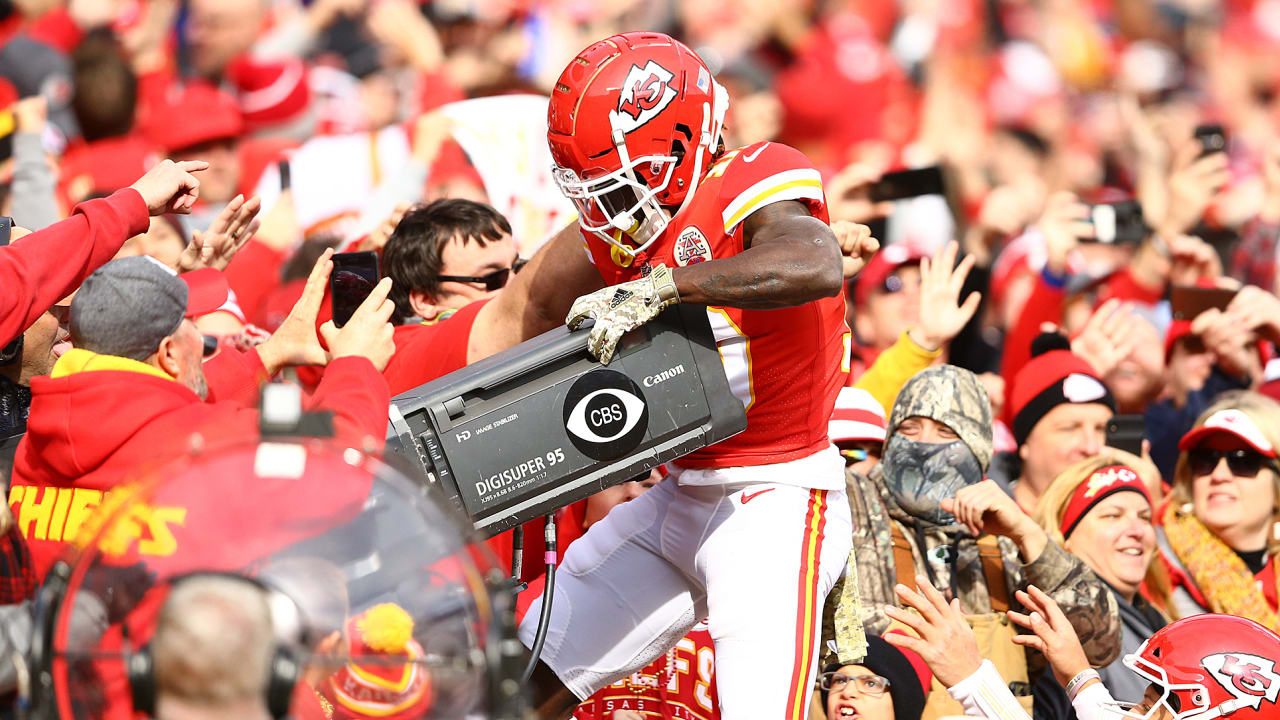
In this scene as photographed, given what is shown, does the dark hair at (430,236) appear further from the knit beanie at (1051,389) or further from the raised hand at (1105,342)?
the raised hand at (1105,342)

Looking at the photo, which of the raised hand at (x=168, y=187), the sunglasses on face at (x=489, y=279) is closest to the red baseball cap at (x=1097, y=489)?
the sunglasses on face at (x=489, y=279)

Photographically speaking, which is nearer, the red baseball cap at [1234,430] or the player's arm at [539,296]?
the player's arm at [539,296]

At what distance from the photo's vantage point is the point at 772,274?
11.0 feet

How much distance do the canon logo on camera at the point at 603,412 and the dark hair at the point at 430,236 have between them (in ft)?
6.47

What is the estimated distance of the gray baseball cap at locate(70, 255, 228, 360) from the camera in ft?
11.6

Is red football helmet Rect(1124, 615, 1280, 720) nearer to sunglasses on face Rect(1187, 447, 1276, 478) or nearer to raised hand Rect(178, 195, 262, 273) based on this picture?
sunglasses on face Rect(1187, 447, 1276, 478)

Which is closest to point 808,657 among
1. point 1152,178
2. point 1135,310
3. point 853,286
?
point 853,286

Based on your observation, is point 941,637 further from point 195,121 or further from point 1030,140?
point 1030,140

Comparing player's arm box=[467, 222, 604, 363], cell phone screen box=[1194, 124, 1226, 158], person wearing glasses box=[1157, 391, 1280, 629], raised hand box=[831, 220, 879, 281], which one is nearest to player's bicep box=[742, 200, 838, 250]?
raised hand box=[831, 220, 879, 281]

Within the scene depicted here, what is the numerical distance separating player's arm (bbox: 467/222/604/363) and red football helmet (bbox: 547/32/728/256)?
0.65 metres

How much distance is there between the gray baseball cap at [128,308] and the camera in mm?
3543

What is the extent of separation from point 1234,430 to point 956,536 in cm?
164

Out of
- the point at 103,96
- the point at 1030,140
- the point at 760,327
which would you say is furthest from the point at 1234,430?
the point at 1030,140

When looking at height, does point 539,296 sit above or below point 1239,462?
above
